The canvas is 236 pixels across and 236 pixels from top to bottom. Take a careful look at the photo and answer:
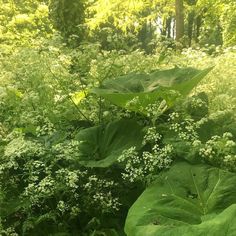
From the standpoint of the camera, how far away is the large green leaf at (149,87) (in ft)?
10.6

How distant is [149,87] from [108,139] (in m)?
0.65

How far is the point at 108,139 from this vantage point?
3.46 m

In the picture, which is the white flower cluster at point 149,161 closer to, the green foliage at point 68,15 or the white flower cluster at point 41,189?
the white flower cluster at point 41,189

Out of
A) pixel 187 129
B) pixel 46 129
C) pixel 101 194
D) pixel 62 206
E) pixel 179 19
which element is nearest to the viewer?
pixel 62 206

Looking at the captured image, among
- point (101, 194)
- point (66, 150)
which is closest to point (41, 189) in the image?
point (66, 150)

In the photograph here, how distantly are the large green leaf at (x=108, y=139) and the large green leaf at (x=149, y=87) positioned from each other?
7.9 inches

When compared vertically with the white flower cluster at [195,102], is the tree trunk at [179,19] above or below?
above

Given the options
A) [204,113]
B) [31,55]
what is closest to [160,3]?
[31,55]

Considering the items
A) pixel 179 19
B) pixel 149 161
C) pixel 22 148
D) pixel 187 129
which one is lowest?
pixel 149 161

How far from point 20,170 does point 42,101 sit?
90cm

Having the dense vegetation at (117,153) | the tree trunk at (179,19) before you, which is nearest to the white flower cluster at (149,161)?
the dense vegetation at (117,153)

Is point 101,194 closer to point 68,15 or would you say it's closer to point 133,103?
point 133,103

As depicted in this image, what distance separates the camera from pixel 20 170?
345 cm

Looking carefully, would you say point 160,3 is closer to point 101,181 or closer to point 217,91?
point 217,91
